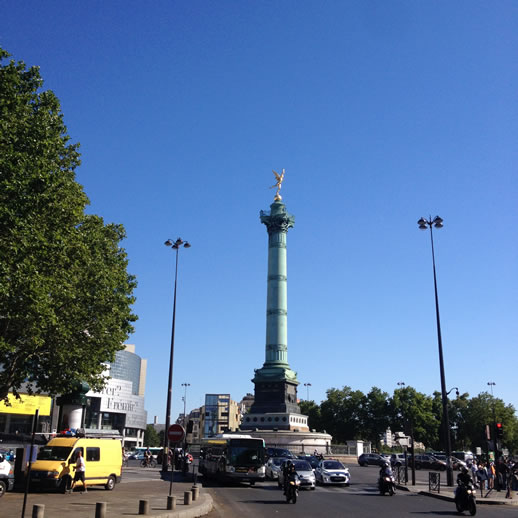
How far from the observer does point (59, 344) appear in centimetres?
2408

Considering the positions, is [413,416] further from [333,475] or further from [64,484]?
[64,484]

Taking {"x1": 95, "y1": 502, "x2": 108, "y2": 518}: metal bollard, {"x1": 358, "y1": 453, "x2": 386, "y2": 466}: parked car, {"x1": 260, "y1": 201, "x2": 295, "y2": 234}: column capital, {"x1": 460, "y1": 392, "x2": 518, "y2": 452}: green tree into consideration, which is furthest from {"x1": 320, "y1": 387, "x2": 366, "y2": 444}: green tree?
{"x1": 95, "y1": 502, "x2": 108, "y2": 518}: metal bollard

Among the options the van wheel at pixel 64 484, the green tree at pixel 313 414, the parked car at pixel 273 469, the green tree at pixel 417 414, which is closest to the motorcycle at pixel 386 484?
the parked car at pixel 273 469

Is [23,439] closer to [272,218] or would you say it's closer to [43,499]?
[43,499]

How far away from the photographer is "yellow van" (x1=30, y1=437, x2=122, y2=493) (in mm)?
20422

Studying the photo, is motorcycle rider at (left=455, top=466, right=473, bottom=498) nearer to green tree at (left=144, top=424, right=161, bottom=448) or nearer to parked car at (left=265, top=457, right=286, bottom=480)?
parked car at (left=265, top=457, right=286, bottom=480)

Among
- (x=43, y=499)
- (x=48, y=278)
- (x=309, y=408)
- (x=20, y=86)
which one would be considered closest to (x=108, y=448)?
(x=43, y=499)

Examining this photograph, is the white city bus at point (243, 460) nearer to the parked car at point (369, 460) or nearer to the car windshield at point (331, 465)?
the car windshield at point (331, 465)

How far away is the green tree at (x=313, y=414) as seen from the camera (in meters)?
114

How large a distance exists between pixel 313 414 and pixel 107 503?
105620 millimetres

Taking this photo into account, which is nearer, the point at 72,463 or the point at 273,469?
the point at 72,463

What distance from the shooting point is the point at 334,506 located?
19547 millimetres

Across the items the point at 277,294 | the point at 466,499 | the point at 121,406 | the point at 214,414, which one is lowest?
the point at 466,499

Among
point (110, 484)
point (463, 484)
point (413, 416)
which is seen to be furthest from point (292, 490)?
point (413, 416)
